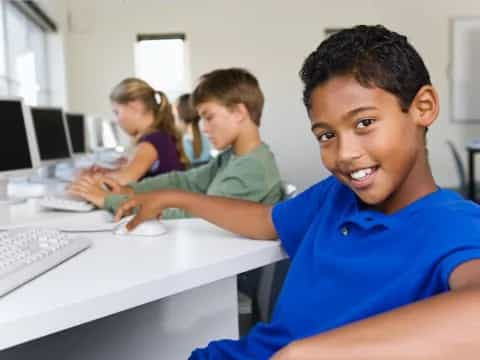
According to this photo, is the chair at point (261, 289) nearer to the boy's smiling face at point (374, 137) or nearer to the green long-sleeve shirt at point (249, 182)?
the green long-sleeve shirt at point (249, 182)

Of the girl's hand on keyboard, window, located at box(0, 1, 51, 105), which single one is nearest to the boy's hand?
the girl's hand on keyboard

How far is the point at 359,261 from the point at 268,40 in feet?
19.0

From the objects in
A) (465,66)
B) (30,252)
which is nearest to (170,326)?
(30,252)

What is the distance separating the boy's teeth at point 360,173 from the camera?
2.50ft

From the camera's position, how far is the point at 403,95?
0.75 meters

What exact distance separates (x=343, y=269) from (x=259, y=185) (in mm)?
737

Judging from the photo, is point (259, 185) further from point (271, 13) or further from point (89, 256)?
point (271, 13)

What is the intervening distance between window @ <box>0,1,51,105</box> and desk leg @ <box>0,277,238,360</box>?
3.26 meters

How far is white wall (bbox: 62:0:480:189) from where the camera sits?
6168mm

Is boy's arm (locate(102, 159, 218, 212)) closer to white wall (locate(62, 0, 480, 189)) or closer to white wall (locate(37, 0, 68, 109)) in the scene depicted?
white wall (locate(37, 0, 68, 109))

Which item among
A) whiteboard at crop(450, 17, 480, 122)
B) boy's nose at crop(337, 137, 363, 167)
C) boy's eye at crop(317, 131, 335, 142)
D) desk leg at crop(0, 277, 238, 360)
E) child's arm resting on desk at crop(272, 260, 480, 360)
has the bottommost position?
desk leg at crop(0, 277, 238, 360)

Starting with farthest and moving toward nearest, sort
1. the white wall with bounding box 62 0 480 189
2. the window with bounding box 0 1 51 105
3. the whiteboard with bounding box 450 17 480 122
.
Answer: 1. the whiteboard with bounding box 450 17 480 122
2. the white wall with bounding box 62 0 480 189
3. the window with bounding box 0 1 51 105

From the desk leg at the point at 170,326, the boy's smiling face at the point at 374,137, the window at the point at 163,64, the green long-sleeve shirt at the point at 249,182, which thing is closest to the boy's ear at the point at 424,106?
the boy's smiling face at the point at 374,137

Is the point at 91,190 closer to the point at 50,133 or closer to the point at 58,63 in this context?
the point at 50,133
